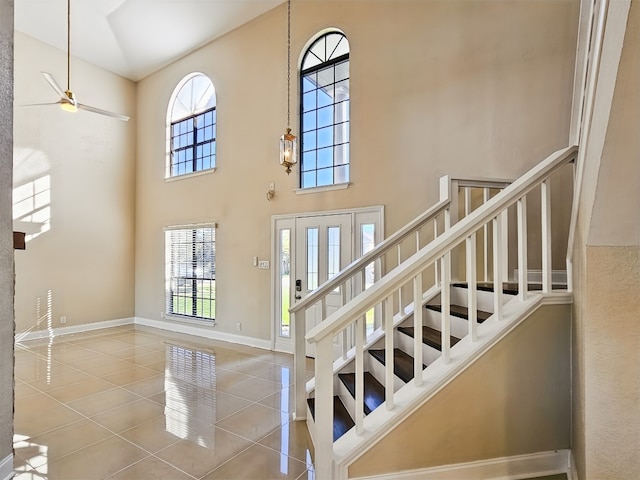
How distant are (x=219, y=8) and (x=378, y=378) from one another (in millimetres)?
5842

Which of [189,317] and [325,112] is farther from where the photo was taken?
[189,317]

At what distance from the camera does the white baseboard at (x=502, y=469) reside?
1.95 meters

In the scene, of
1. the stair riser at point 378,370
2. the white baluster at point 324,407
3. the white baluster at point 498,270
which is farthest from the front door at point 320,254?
the white baluster at point 324,407

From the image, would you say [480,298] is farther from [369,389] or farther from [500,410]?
[369,389]

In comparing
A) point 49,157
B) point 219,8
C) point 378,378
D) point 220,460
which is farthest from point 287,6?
point 220,460

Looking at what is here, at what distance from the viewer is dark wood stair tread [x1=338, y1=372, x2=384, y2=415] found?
233 cm

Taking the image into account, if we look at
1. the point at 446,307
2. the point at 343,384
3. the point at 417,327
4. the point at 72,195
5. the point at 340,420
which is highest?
the point at 72,195

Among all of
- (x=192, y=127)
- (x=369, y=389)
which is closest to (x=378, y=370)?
(x=369, y=389)

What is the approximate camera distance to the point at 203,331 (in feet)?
20.2

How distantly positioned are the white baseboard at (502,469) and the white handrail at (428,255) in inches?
33.1

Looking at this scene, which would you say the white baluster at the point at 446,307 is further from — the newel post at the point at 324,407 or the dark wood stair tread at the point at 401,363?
the newel post at the point at 324,407

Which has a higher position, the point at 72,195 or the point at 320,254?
the point at 72,195

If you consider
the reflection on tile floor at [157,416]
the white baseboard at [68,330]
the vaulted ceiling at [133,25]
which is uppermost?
the vaulted ceiling at [133,25]

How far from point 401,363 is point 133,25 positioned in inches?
277
